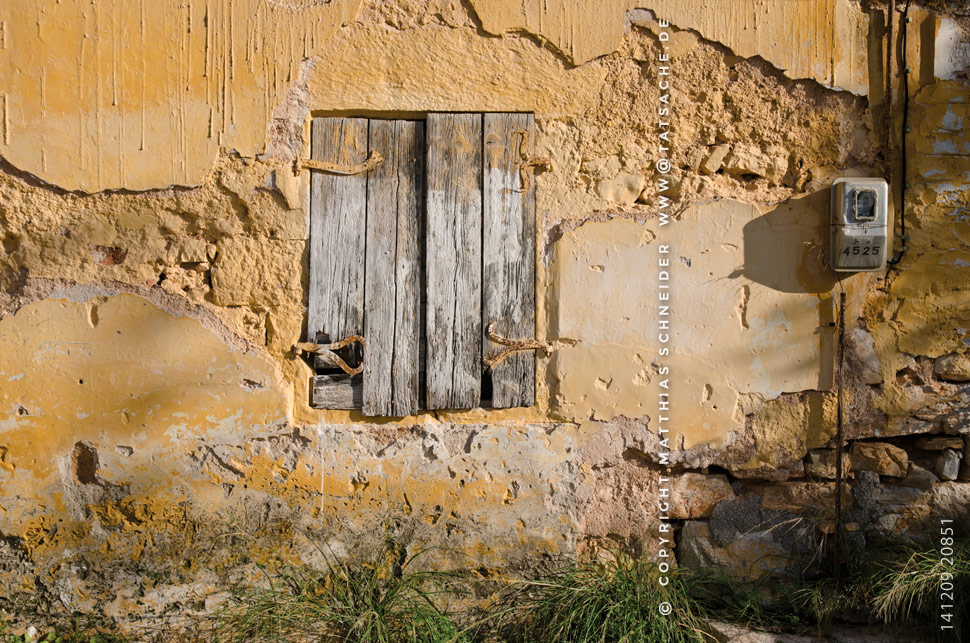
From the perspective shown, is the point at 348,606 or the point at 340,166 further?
the point at 340,166

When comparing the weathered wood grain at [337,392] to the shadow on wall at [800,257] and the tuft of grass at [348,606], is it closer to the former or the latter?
the tuft of grass at [348,606]

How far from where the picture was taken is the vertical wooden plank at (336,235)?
9.22 ft

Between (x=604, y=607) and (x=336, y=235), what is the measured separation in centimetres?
173

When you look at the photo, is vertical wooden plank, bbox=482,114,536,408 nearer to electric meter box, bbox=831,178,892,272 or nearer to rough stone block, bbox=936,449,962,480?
electric meter box, bbox=831,178,892,272

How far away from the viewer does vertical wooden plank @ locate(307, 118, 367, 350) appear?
2.81 m

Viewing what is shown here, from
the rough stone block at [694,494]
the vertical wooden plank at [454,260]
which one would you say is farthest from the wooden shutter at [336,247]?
the rough stone block at [694,494]

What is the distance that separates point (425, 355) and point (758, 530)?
1549 millimetres

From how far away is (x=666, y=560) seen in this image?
2887 millimetres

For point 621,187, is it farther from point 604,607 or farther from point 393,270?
point 604,607

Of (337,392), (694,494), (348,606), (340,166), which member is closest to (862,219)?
(694,494)

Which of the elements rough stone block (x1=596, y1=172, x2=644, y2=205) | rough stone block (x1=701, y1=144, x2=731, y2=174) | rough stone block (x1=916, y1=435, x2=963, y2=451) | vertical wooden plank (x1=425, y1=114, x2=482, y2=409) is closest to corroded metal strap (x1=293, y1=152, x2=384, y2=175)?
vertical wooden plank (x1=425, y1=114, x2=482, y2=409)

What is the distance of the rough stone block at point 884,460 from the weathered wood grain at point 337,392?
2086 millimetres

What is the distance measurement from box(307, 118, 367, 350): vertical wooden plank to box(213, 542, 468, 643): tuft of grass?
0.93 meters

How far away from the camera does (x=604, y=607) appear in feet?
8.14
